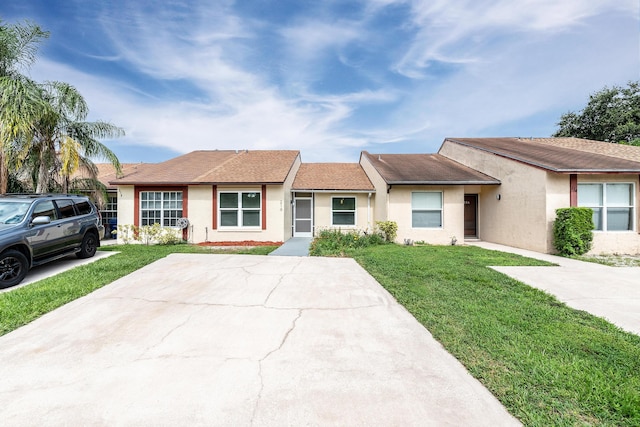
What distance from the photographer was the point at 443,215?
459 inches

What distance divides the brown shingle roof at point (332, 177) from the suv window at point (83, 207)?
808 cm

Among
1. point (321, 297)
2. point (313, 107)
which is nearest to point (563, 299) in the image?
point (321, 297)

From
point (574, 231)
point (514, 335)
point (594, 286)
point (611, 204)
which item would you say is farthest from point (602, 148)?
point (514, 335)

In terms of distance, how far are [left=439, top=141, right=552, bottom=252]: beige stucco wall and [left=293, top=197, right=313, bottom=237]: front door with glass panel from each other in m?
8.92

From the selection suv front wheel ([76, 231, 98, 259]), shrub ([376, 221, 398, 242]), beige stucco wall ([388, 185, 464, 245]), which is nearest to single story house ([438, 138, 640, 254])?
beige stucco wall ([388, 185, 464, 245])

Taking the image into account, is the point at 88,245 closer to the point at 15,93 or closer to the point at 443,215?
the point at 15,93

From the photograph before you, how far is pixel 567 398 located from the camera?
216 centimetres

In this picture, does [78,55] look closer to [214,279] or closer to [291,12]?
[291,12]

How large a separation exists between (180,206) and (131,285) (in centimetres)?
723

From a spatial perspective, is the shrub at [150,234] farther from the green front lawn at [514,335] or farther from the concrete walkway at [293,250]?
the concrete walkway at [293,250]

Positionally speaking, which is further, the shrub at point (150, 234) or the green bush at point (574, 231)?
the shrub at point (150, 234)

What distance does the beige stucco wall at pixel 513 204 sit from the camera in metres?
9.62

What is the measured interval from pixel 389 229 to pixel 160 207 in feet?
34.9

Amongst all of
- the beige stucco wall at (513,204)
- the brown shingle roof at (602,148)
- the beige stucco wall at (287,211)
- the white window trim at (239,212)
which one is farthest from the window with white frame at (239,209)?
the brown shingle roof at (602,148)
